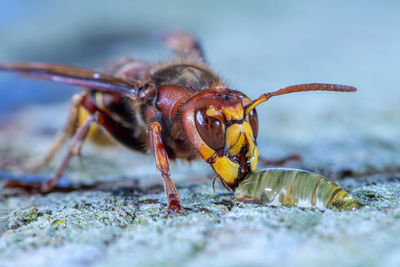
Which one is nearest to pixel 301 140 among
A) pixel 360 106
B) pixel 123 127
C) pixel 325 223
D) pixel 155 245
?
pixel 360 106

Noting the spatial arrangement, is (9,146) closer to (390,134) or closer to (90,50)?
(390,134)

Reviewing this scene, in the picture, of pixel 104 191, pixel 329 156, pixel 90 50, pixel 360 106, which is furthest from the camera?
pixel 90 50

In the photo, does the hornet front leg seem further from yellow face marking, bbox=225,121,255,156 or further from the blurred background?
the blurred background

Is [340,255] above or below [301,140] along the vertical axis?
above

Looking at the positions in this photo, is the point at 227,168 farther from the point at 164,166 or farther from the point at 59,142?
the point at 59,142

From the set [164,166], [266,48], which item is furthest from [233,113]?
[266,48]

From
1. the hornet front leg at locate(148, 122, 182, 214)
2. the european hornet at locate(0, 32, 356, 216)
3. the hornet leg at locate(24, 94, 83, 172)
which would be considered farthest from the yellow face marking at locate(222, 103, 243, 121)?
the hornet leg at locate(24, 94, 83, 172)
